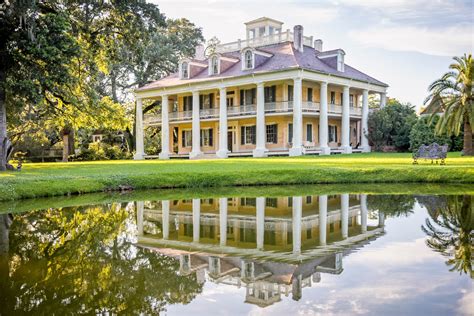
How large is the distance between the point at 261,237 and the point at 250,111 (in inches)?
1216

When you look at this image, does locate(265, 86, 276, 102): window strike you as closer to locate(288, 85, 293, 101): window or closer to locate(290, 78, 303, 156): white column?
locate(288, 85, 293, 101): window

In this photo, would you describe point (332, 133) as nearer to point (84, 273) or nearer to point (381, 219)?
point (381, 219)

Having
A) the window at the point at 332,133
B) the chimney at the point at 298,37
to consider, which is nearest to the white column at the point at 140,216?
the chimney at the point at 298,37

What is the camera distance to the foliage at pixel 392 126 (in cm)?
3909

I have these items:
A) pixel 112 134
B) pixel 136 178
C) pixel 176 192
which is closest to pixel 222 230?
pixel 176 192

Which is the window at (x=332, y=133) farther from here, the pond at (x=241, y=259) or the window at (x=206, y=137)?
the pond at (x=241, y=259)

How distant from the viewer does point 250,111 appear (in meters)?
39.5

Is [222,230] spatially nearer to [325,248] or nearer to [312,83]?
[325,248]

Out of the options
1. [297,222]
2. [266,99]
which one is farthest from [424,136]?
[297,222]

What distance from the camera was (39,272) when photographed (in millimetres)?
6758

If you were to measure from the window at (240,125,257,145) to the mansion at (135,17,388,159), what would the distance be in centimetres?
9

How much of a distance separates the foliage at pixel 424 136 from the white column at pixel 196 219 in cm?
2571

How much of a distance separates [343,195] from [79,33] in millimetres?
16400

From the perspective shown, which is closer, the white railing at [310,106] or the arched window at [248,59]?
the white railing at [310,106]
